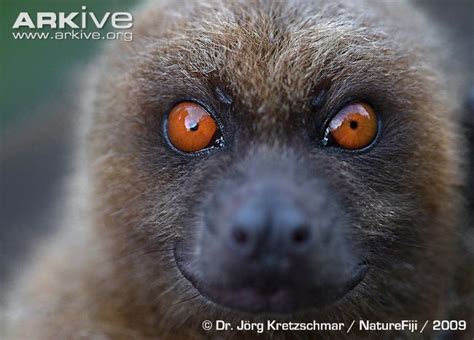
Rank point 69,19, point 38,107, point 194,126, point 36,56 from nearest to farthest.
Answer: point 194,126
point 69,19
point 36,56
point 38,107

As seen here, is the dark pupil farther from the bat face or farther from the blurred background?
the blurred background

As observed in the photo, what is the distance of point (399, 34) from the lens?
2852 mm

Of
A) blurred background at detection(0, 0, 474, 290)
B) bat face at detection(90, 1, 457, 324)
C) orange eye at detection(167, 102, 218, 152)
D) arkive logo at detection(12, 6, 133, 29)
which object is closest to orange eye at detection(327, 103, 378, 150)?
bat face at detection(90, 1, 457, 324)

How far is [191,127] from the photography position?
2.67 meters

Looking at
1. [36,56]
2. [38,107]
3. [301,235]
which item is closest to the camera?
[301,235]

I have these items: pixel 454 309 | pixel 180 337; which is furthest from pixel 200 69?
pixel 454 309

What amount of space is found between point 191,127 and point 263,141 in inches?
11.0

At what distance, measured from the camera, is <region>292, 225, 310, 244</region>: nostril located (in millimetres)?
2305

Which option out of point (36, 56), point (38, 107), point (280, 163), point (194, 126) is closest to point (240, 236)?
point (280, 163)

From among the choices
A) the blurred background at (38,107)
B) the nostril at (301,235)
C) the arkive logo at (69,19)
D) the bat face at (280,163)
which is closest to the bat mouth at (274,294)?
the bat face at (280,163)

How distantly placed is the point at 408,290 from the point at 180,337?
3.04 ft

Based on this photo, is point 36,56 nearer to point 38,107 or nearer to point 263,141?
point 38,107

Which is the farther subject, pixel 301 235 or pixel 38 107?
pixel 38 107

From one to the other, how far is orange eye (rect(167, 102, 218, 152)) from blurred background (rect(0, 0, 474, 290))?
28.3 inches
